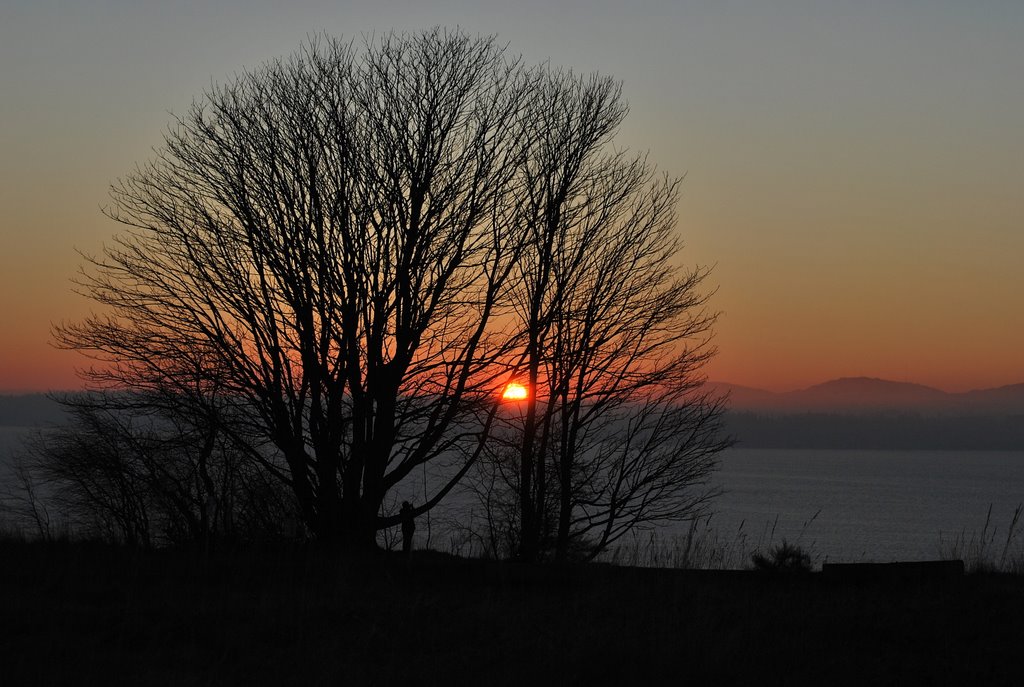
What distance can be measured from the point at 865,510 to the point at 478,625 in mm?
105463

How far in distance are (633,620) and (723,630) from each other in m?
1.01

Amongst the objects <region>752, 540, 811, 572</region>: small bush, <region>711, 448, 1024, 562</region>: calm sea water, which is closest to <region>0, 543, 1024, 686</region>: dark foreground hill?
<region>752, 540, 811, 572</region>: small bush

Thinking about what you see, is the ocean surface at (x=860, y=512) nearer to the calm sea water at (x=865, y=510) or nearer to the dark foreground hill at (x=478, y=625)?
the calm sea water at (x=865, y=510)

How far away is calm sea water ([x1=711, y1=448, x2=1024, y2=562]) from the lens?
6500 cm

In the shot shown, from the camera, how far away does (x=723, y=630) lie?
1041cm

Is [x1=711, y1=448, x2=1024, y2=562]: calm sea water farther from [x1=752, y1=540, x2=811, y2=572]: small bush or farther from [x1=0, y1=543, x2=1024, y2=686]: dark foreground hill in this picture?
[x1=0, y1=543, x2=1024, y2=686]: dark foreground hill

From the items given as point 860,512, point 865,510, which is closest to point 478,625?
point 860,512

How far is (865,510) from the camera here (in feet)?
353

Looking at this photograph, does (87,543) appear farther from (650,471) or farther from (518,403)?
(650,471)

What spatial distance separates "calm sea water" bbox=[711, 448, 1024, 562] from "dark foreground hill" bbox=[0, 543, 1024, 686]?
536 inches

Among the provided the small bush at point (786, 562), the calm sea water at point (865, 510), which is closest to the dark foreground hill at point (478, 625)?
the small bush at point (786, 562)

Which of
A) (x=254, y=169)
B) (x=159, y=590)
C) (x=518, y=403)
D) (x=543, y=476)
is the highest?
(x=254, y=169)

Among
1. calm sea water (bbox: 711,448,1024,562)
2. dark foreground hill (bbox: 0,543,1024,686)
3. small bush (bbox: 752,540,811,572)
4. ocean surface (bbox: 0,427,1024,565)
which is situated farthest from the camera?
calm sea water (bbox: 711,448,1024,562)

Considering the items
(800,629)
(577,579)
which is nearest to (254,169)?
(577,579)
